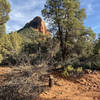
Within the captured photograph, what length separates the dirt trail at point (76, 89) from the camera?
143 inches

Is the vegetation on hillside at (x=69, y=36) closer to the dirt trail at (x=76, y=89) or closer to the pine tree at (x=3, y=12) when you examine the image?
the pine tree at (x=3, y=12)

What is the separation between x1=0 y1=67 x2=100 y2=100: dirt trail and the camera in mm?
3631

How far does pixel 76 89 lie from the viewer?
447 centimetres

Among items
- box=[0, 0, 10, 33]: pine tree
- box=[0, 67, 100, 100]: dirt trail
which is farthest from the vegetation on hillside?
box=[0, 67, 100, 100]: dirt trail

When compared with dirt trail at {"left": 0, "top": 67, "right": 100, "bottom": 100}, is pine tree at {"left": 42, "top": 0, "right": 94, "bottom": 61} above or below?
above

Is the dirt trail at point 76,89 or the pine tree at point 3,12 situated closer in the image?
the dirt trail at point 76,89

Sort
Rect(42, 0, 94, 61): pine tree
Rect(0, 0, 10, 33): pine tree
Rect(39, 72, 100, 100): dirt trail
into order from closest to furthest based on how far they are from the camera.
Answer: Rect(39, 72, 100, 100): dirt trail, Rect(42, 0, 94, 61): pine tree, Rect(0, 0, 10, 33): pine tree

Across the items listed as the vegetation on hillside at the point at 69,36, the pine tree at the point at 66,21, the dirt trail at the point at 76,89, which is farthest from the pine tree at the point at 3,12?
the dirt trail at the point at 76,89

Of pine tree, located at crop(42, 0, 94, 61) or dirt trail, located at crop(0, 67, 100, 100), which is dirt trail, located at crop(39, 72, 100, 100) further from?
pine tree, located at crop(42, 0, 94, 61)

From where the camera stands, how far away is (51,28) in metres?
7.02

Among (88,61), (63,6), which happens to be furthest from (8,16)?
(88,61)

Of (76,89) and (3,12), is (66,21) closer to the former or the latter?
(76,89)

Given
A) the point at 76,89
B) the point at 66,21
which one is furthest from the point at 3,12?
the point at 76,89

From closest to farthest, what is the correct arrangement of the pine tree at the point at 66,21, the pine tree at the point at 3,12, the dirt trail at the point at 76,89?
1. the dirt trail at the point at 76,89
2. the pine tree at the point at 66,21
3. the pine tree at the point at 3,12
